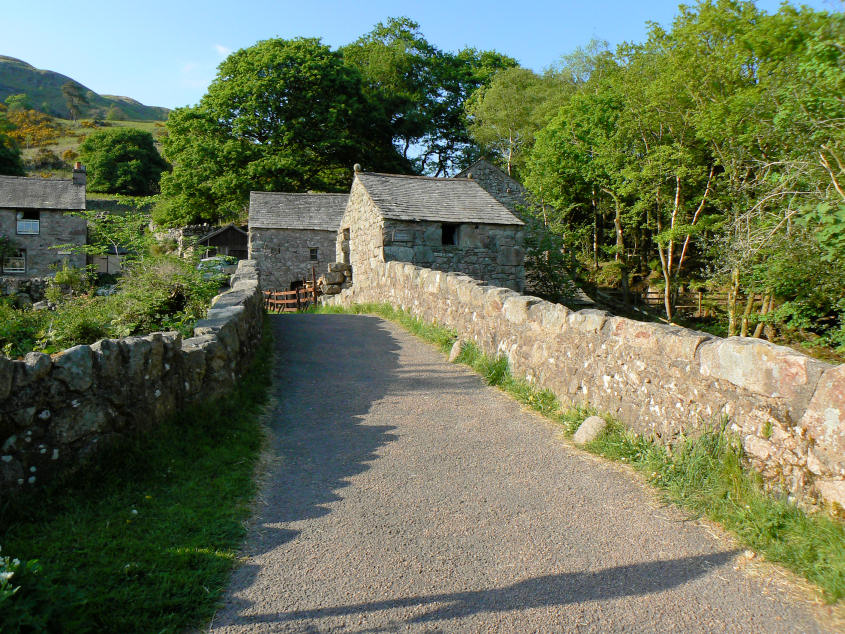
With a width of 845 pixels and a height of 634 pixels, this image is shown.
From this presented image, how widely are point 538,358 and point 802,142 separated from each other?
13026mm

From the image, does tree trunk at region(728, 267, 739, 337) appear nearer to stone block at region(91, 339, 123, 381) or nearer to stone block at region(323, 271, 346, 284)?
stone block at region(323, 271, 346, 284)

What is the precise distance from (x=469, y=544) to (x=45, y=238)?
38216mm

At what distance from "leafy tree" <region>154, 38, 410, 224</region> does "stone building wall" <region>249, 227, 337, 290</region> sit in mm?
6551

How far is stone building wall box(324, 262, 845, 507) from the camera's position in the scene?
3.48 metres

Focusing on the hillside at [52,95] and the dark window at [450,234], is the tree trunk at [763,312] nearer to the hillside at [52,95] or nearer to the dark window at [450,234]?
the dark window at [450,234]

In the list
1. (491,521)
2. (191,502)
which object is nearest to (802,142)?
(491,521)

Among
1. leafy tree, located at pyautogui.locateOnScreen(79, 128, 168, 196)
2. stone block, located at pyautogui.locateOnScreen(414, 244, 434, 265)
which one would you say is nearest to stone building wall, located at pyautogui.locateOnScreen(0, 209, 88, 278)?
stone block, located at pyautogui.locateOnScreen(414, 244, 434, 265)

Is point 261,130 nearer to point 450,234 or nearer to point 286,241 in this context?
point 286,241

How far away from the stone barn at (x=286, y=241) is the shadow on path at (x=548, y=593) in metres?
26.6

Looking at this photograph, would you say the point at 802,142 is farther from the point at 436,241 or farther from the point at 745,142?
the point at 436,241

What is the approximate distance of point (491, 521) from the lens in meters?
3.93

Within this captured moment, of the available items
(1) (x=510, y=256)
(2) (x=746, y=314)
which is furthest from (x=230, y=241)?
(2) (x=746, y=314)

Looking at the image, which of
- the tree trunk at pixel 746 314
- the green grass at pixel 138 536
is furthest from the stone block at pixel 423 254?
the tree trunk at pixel 746 314

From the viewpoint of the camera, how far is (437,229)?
51.1 feet
